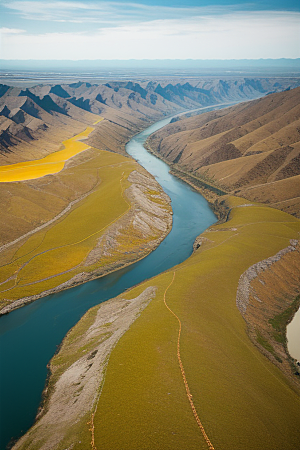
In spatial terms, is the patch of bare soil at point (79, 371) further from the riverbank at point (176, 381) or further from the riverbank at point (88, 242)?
the riverbank at point (88, 242)

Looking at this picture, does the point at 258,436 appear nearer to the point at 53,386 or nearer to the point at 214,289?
the point at 53,386

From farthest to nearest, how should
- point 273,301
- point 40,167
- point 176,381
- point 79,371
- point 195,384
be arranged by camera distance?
point 40,167
point 273,301
point 79,371
point 176,381
point 195,384

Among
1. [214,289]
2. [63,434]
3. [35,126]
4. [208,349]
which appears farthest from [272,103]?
[63,434]

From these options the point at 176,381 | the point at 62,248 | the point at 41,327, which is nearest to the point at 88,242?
the point at 62,248

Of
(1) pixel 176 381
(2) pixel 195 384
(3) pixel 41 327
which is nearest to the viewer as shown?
(2) pixel 195 384

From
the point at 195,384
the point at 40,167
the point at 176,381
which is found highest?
the point at 40,167

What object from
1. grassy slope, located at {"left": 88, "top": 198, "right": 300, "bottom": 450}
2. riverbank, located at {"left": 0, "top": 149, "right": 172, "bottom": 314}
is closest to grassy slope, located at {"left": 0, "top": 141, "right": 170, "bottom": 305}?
riverbank, located at {"left": 0, "top": 149, "right": 172, "bottom": 314}

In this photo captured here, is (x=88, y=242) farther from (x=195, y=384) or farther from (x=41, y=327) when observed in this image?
(x=195, y=384)
